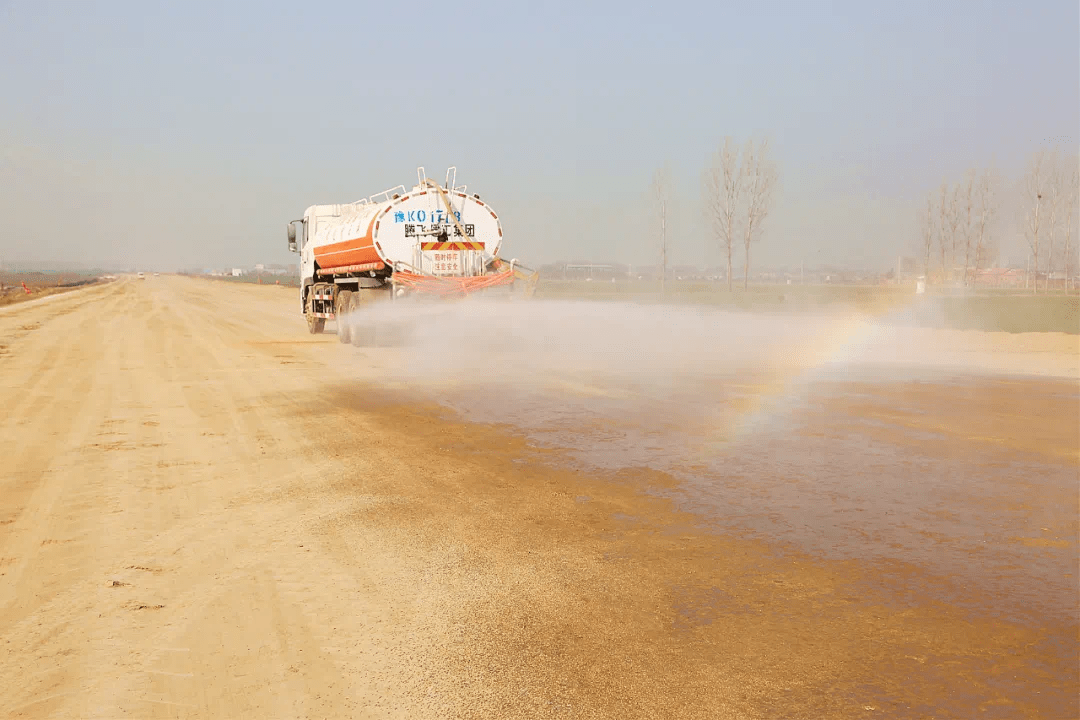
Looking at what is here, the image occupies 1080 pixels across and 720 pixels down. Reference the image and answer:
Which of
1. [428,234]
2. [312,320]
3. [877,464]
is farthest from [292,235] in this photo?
[877,464]

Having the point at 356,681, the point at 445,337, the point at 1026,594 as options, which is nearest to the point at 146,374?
the point at 445,337

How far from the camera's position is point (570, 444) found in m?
9.02

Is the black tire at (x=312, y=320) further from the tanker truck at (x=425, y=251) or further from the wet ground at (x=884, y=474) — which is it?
the wet ground at (x=884, y=474)

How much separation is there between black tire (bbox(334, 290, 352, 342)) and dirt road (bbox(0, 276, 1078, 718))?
11926 mm

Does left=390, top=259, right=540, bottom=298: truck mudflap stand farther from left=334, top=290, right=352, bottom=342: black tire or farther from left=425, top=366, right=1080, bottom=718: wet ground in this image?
left=425, top=366, right=1080, bottom=718: wet ground

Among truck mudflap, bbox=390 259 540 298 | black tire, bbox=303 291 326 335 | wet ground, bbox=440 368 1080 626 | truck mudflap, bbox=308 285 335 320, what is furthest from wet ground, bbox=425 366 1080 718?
black tire, bbox=303 291 326 335

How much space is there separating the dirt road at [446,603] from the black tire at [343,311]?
11.9 meters

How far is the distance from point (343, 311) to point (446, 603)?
17082 mm

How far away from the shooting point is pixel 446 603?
15.4ft

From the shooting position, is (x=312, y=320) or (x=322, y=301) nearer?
(x=322, y=301)

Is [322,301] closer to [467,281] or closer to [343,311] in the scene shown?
[343,311]

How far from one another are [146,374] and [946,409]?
13406mm

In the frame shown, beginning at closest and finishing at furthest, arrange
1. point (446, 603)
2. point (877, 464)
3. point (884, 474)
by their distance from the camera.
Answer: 1. point (446, 603)
2. point (884, 474)
3. point (877, 464)

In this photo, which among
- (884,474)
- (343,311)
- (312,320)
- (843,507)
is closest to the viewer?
(843,507)
